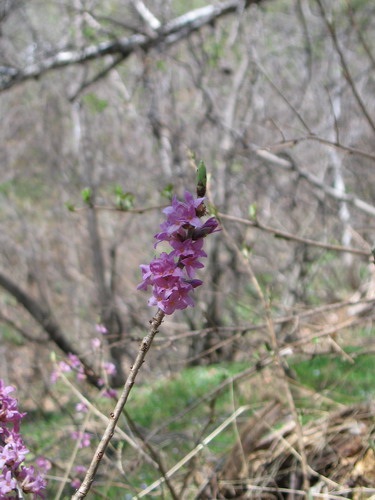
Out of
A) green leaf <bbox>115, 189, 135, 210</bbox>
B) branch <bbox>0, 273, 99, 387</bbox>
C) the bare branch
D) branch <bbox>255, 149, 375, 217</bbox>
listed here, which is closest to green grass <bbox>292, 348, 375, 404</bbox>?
branch <bbox>255, 149, 375, 217</bbox>

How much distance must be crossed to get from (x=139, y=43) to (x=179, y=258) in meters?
5.45

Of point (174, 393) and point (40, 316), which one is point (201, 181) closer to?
point (40, 316)

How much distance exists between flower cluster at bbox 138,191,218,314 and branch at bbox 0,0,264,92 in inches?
207

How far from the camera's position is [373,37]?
370 inches

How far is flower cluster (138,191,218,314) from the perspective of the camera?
1.25 meters

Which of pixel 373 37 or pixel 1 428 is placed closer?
pixel 1 428

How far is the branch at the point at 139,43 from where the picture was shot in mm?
6020

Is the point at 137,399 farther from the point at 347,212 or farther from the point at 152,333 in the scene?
the point at 152,333

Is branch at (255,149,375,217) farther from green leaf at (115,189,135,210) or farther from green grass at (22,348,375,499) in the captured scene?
green leaf at (115,189,135,210)

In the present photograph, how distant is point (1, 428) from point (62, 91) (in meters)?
8.24

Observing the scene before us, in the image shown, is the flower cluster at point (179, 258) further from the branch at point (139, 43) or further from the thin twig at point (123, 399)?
the branch at point (139, 43)

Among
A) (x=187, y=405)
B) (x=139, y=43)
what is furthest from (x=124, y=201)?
(x=139, y=43)

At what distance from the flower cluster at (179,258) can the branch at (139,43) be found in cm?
525

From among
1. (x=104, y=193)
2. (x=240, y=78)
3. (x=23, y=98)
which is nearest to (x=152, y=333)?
(x=240, y=78)
